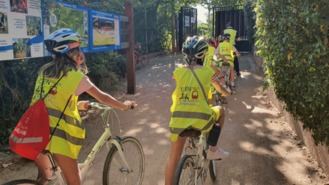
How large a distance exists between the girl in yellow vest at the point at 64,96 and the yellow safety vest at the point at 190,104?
2.48ft

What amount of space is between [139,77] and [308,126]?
8.96 metres

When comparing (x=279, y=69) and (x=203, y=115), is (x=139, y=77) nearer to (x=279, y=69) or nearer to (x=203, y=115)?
(x=279, y=69)

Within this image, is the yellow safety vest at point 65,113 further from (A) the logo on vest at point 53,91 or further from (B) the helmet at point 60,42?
(B) the helmet at point 60,42

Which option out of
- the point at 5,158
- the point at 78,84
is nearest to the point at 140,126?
the point at 5,158

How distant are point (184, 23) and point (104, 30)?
43.4 feet

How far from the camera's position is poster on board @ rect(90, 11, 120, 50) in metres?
8.55

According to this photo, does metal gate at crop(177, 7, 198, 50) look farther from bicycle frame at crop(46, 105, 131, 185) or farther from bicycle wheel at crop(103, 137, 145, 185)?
bicycle frame at crop(46, 105, 131, 185)

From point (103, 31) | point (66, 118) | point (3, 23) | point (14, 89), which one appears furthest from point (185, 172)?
point (103, 31)

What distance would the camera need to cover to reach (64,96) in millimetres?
3229

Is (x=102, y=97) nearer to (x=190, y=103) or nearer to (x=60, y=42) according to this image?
(x=60, y=42)

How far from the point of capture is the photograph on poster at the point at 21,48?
5.77 meters

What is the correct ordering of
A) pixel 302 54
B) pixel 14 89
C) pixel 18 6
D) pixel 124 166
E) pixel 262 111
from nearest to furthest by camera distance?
pixel 124 166 < pixel 302 54 < pixel 18 6 < pixel 14 89 < pixel 262 111

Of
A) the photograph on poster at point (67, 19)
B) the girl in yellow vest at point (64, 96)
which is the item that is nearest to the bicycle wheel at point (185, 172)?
the girl in yellow vest at point (64, 96)

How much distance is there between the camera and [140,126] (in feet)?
24.4
